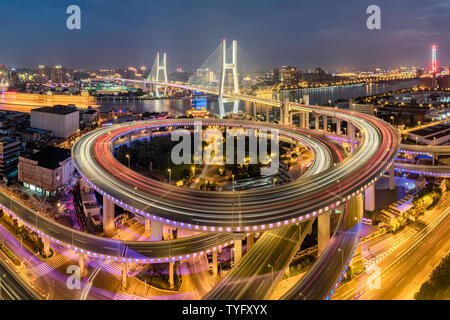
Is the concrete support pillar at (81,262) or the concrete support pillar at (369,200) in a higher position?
the concrete support pillar at (369,200)

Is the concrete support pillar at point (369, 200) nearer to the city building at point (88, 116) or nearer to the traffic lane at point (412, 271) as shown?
the traffic lane at point (412, 271)

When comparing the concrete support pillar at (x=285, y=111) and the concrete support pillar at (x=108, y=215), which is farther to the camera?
the concrete support pillar at (x=285, y=111)

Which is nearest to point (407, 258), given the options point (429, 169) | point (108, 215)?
point (429, 169)

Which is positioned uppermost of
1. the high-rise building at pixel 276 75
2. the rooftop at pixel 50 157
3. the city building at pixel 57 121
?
the high-rise building at pixel 276 75

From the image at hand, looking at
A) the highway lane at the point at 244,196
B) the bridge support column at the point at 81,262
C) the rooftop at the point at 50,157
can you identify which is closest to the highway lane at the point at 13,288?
the bridge support column at the point at 81,262

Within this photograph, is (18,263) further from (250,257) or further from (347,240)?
(347,240)

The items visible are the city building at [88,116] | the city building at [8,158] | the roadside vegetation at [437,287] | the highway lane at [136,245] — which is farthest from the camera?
the city building at [88,116]

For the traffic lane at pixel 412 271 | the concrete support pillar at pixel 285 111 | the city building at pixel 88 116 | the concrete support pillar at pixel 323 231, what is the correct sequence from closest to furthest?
1. the traffic lane at pixel 412 271
2. the concrete support pillar at pixel 323 231
3. the concrete support pillar at pixel 285 111
4. the city building at pixel 88 116
